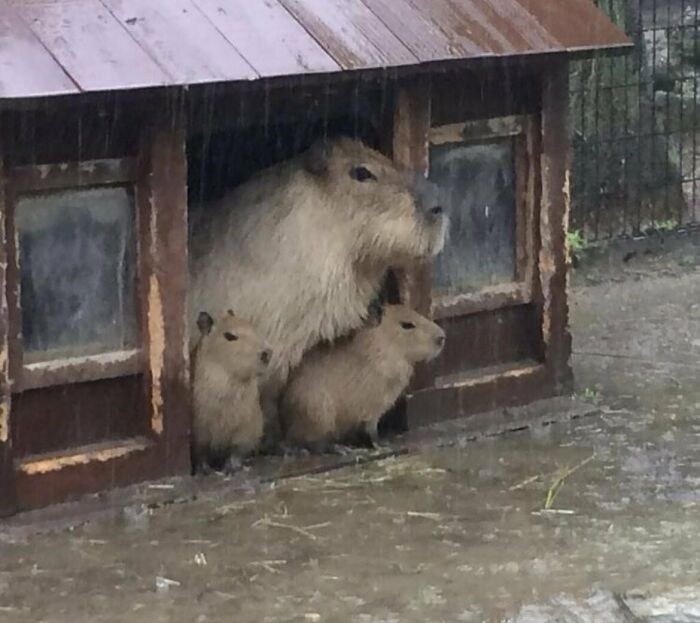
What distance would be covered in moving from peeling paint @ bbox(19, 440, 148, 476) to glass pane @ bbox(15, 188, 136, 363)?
0.34 metres

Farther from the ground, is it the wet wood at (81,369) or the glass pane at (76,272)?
the glass pane at (76,272)

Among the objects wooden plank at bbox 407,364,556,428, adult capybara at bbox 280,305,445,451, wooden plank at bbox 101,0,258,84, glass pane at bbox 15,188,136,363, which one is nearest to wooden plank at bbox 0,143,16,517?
glass pane at bbox 15,188,136,363

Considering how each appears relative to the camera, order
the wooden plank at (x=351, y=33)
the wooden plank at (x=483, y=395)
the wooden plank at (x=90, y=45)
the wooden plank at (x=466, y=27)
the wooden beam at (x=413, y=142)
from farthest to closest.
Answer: the wooden plank at (x=483, y=395) → the wooden beam at (x=413, y=142) → the wooden plank at (x=466, y=27) → the wooden plank at (x=351, y=33) → the wooden plank at (x=90, y=45)

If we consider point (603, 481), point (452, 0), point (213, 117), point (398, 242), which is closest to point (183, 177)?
point (213, 117)

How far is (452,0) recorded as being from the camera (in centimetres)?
639

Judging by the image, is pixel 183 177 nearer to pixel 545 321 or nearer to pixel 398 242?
pixel 398 242

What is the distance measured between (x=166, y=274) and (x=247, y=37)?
0.85 meters

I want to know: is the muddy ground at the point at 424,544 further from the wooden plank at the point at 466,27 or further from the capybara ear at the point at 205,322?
the wooden plank at the point at 466,27

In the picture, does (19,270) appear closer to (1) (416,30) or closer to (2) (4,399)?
(2) (4,399)

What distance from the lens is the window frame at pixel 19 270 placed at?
5.36 m

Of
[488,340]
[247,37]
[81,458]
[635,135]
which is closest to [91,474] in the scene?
[81,458]

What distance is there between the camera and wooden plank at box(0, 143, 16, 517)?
5305 millimetres

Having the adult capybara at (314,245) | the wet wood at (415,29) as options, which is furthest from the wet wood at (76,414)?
the wet wood at (415,29)

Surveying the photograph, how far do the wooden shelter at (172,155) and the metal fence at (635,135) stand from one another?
9.53ft
